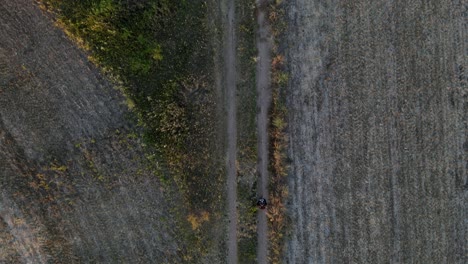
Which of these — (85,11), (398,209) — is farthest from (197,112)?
(398,209)

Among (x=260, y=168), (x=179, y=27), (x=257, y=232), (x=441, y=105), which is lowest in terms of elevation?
(x=257, y=232)

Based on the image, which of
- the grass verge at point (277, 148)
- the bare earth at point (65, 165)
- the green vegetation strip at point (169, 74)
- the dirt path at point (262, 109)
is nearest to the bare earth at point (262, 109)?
the dirt path at point (262, 109)

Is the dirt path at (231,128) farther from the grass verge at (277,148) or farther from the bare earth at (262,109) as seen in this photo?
the grass verge at (277,148)

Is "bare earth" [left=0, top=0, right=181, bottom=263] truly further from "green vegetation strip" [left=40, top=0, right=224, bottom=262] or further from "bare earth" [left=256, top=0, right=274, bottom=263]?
"bare earth" [left=256, top=0, right=274, bottom=263]

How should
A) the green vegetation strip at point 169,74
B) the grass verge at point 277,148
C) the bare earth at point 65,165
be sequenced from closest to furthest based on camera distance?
the green vegetation strip at point 169,74, the bare earth at point 65,165, the grass verge at point 277,148

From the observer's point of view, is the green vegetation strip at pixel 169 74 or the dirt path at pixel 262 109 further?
the dirt path at pixel 262 109

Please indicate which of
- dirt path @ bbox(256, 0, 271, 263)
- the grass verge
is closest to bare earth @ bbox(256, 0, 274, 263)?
dirt path @ bbox(256, 0, 271, 263)

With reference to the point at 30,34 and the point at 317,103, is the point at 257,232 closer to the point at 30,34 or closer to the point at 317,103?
the point at 317,103
